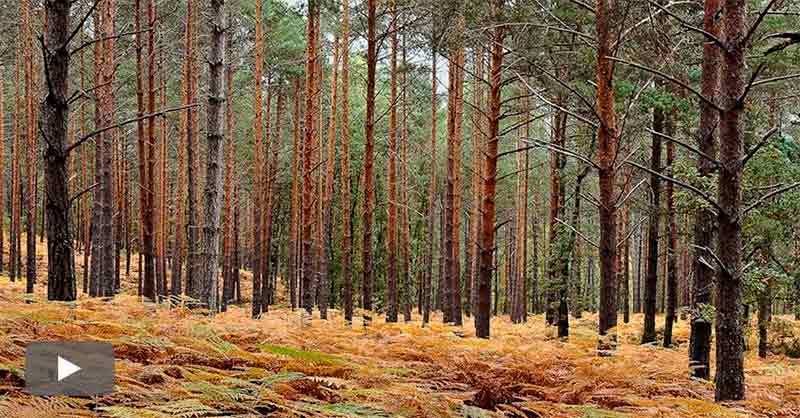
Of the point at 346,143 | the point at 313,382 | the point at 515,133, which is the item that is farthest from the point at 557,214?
the point at 515,133

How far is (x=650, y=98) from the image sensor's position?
908 cm

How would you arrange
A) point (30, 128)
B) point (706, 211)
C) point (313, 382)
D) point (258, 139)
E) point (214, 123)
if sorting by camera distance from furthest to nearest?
point (30, 128), point (258, 139), point (214, 123), point (706, 211), point (313, 382)

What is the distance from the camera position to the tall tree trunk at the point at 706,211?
6.95m

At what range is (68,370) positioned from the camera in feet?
8.34

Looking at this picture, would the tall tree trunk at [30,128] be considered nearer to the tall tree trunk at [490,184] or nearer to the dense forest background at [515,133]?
the dense forest background at [515,133]

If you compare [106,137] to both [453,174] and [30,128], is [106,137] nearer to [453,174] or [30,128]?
[30,128]

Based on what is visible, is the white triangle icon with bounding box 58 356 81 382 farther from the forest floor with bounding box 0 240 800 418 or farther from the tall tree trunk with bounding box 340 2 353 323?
the tall tree trunk with bounding box 340 2 353 323

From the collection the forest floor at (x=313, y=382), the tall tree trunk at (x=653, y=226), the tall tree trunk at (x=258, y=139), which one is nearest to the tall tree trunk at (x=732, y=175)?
the forest floor at (x=313, y=382)

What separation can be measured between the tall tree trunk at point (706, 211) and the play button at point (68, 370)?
542cm

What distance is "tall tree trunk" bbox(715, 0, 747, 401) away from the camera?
3.82m

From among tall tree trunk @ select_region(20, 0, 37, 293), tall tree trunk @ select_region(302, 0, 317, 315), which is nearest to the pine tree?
tall tree trunk @ select_region(302, 0, 317, 315)

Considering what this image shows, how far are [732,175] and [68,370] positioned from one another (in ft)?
11.5

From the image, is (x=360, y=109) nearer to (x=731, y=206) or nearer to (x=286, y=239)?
(x=286, y=239)

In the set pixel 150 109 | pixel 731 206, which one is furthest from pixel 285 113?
pixel 731 206
